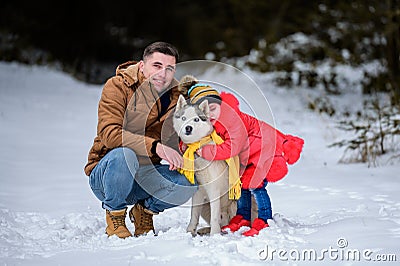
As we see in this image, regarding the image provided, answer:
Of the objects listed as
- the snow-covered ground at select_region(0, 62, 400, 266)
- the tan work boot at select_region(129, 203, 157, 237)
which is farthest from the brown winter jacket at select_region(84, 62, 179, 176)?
the snow-covered ground at select_region(0, 62, 400, 266)

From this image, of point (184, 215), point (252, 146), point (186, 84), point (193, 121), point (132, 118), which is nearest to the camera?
point (193, 121)

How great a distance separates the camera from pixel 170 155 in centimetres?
Result: 319

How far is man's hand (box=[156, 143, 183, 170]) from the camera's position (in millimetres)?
3182

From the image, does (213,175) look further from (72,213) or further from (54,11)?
(54,11)

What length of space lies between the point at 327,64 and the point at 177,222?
7896 millimetres

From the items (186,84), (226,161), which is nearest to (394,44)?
(186,84)

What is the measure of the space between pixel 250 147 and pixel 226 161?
18 centimetres

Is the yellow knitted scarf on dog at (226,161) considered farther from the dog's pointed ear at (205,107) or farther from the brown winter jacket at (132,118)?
the brown winter jacket at (132,118)

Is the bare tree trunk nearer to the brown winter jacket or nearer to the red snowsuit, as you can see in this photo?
the red snowsuit

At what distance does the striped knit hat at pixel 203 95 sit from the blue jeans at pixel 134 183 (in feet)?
1.52

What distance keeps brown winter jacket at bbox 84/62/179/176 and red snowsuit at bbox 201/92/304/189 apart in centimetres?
38

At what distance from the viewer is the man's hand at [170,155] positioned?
125 inches

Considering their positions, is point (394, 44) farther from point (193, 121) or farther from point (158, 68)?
point (193, 121)

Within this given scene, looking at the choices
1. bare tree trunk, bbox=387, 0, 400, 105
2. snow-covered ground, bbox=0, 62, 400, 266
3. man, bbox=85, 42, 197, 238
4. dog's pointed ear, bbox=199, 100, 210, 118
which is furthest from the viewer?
bare tree trunk, bbox=387, 0, 400, 105
